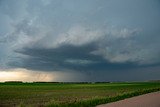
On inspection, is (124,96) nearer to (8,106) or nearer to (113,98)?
(113,98)

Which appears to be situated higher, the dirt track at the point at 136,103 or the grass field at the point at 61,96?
the grass field at the point at 61,96

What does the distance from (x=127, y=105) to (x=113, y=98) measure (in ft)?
23.2

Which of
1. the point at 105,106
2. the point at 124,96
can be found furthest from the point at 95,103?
the point at 124,96

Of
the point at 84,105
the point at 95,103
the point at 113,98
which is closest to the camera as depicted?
the point at 84,105

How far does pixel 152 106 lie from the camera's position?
27484 mm

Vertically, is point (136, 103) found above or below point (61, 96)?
below

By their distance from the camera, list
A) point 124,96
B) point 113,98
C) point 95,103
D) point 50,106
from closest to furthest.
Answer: point 50,106, point 95,103, point 113,98, point 124,96

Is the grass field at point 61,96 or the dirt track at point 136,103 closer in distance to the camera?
the dirt track at point 136,103

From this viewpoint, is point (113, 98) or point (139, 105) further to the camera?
point (113, 98)

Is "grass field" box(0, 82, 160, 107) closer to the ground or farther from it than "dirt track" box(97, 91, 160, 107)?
farther from it

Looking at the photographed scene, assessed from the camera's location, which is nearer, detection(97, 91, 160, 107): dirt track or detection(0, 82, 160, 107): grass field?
detection(97, 91, 160, 107): dirt track

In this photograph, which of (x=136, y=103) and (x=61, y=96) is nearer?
(x=136, y=103)

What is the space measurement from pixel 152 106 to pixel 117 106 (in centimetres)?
280

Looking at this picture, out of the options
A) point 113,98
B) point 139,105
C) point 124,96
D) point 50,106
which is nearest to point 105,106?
point 139,105
